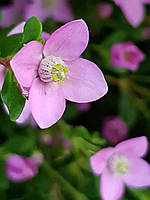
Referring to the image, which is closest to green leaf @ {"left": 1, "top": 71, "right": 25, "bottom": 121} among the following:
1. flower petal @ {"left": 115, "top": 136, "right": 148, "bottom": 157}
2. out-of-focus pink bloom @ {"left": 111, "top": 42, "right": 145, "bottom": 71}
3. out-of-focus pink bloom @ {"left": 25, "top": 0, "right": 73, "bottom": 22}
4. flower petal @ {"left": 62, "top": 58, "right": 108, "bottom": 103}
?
flower petal @ {"left": 62, "top": 58, "right": 108, "bottom": 103}

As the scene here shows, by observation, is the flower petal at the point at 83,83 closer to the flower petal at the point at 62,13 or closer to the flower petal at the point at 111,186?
the flower petal at the point at 111,186

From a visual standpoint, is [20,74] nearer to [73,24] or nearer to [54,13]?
[73,24]

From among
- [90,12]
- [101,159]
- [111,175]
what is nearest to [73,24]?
[101,159]

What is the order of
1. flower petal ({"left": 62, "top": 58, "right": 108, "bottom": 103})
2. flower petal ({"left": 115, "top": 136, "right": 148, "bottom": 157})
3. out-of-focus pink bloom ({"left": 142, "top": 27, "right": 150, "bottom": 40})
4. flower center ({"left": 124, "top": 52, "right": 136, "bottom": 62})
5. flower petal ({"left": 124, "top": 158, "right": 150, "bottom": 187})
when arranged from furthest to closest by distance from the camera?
out-of-focus pink bloom ({"left": 142, "top": 27, "right": 150, "bottom": 40}), flower center ({"left": 124, "top": 52, "right": 136, "bottom": 62}), flower petal ({"left": 124, "top": 158, "right": 150, "bottom": 187}), flower petal ({"left": 115, "top": 136, "right": 148, "bottom": 157}), flower petal ({"left": 62, "top": 58, "right": 108, "bottom": 103})

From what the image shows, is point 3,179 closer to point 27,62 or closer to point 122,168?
point 122,168

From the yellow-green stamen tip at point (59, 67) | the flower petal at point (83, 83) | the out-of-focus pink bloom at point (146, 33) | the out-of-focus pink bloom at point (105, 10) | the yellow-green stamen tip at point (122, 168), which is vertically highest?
the yellow-green stamen tip at point (59, 67)

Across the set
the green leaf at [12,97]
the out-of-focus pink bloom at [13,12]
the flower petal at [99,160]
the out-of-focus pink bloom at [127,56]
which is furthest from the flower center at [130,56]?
the green leaf at [12,97]

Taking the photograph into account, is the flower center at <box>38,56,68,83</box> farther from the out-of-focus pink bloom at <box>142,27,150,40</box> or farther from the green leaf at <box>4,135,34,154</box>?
the out-of-focus pink bloom at <box>142,27,150,40</box>

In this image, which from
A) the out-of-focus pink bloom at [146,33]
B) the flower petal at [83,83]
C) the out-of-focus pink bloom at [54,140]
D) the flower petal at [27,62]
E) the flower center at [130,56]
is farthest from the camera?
the out-of-focus pink bloom at [146,33]

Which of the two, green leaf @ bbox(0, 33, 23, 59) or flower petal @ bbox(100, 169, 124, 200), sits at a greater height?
green leaf @ bbox(0, 33, 23, 59)
